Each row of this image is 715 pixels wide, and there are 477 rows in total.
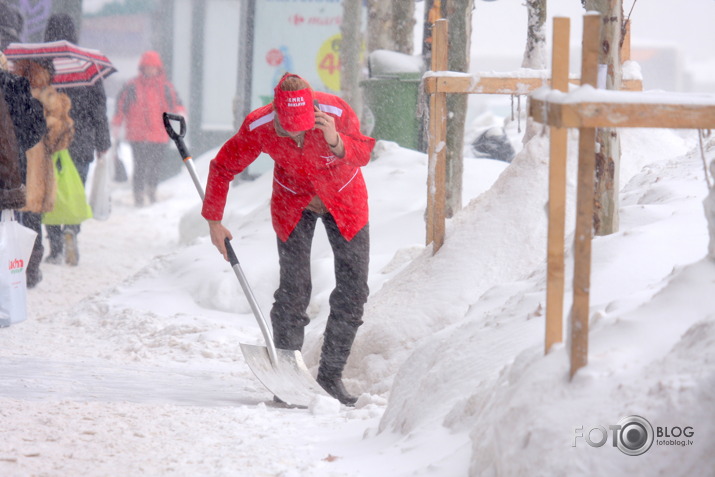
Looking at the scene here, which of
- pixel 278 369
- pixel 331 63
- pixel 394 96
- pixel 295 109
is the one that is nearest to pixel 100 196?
pixel 394 96

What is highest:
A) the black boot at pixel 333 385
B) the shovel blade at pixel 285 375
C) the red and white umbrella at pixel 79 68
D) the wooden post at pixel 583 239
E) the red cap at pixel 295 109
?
the red and white umbrella at pixel 79 68

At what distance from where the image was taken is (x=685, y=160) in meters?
5.86

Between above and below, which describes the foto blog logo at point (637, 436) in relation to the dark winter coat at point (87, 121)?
below

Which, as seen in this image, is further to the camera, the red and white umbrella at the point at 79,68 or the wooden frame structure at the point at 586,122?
the red and white umbrella at the point at 79,68

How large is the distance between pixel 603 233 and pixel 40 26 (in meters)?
13.3

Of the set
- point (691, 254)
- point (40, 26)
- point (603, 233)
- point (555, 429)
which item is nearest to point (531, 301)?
point (691, 254)

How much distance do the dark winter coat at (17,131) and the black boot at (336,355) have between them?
2.13 metres

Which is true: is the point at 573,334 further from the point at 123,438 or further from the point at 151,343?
the point at 151,343

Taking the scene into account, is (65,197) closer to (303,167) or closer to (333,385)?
(333,385)

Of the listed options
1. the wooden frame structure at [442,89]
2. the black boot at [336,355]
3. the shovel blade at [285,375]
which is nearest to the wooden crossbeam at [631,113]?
the shovel blade at [285,375]

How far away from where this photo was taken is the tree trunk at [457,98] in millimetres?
6582

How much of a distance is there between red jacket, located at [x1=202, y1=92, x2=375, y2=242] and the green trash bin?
4.73 metres

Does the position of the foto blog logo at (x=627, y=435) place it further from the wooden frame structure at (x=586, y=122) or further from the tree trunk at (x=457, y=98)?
the tree trunk at (x=457, y=98)

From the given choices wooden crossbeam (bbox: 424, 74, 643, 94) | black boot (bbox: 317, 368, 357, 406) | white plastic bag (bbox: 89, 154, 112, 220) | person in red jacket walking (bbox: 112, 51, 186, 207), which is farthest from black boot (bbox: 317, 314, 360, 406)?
person in red jacket walking (bbox: 112, 51, 186, 207)
